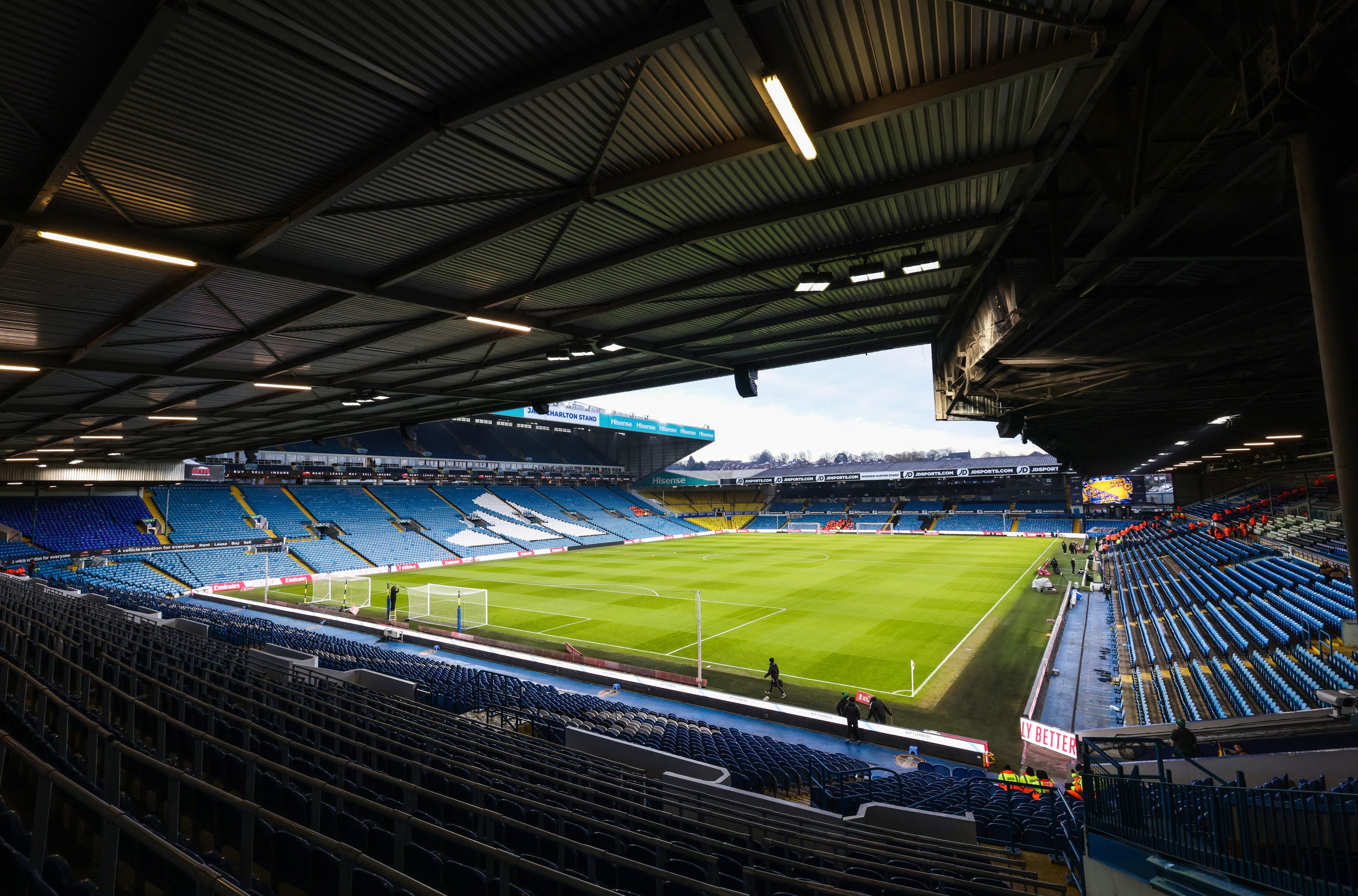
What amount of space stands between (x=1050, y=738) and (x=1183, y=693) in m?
4.49

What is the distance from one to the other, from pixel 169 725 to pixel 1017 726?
54.5 feet

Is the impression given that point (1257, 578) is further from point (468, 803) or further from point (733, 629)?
point (468, 803)

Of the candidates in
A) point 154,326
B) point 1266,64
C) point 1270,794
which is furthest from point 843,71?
point 154,326

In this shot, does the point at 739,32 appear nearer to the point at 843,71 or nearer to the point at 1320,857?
the point at 843,71

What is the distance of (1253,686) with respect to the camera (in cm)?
1293

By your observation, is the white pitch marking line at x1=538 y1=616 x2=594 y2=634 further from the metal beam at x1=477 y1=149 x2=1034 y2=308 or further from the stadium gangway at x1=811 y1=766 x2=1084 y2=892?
the metal beam at x1=477 y1=149 x2=1034 y2=308

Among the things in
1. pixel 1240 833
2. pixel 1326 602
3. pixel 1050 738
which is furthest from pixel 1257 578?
pixel 1240 833

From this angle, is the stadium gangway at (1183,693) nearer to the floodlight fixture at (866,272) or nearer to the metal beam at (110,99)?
the floodlight fixture at (866,272)

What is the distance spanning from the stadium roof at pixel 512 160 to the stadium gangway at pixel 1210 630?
1300cm

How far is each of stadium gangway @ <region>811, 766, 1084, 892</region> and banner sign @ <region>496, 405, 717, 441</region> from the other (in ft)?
158

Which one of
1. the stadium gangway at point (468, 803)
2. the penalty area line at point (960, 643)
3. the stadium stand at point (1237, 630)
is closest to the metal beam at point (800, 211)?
the stadium gangway at point (468, 803)

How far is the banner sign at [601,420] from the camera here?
6038cm

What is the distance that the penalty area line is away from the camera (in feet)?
56.8

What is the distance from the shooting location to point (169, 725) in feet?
22.9
